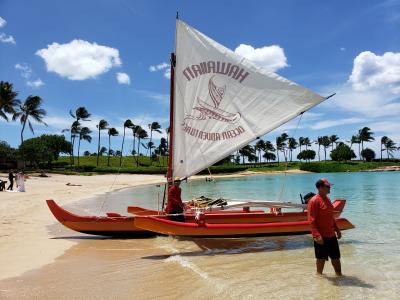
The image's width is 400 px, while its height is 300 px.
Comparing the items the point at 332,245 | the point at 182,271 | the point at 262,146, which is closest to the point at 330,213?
the point at 332,245

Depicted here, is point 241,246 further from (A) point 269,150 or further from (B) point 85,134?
(A) point 269,150

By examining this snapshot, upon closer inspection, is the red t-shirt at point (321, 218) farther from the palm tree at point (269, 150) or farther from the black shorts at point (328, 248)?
the palm tree at point (269, 150)

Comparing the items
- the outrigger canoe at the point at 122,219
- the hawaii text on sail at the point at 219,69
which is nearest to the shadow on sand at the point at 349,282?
the outrigger canoe at the point at 122,219

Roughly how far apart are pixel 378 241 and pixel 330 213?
6159mm

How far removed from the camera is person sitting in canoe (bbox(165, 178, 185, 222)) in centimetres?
1085

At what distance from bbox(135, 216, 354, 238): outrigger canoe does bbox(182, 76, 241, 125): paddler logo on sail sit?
2968 mm

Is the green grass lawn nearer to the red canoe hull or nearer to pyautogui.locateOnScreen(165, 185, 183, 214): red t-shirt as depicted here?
Answer: the red canoe hull

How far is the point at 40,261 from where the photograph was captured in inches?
348

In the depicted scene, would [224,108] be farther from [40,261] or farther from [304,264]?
[40,261]

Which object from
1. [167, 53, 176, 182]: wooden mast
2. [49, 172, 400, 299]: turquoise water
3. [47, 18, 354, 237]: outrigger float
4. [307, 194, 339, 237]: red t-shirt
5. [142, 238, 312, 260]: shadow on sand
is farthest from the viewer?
[167, 53, 176, 182]: wooden mast

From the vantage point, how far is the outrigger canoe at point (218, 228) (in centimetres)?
991

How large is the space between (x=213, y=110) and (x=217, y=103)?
23 centimetres

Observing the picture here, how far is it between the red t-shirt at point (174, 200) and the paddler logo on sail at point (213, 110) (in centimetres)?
205

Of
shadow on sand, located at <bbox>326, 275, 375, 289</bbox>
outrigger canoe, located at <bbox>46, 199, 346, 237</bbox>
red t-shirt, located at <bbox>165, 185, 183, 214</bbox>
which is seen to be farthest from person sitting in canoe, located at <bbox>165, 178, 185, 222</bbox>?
shadow on sand, located at <bbox>326, 275, 375, 289</bbox>
